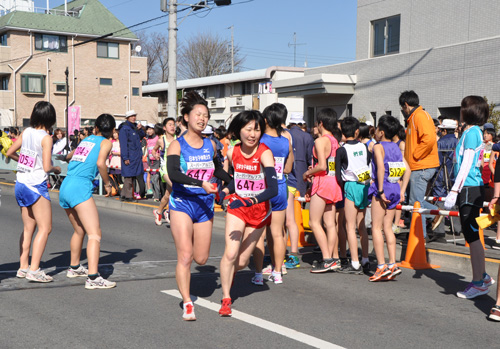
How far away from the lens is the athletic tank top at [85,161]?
689 centimetres

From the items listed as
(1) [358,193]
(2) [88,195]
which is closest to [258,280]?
(1) [358,193]

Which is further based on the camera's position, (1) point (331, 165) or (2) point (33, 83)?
(2) point (33, 83)

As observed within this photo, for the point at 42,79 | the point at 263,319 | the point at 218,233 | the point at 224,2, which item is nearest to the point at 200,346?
the point at 263,319

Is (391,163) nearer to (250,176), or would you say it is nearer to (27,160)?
(250,176)

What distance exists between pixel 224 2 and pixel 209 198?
1622cm

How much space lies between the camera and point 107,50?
5375 cm

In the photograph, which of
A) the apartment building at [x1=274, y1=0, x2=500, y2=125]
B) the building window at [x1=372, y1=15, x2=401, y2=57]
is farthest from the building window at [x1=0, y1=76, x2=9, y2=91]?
the building window at [x1=372, y1=15, x2=401, y2=57]

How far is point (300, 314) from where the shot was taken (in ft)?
19.0

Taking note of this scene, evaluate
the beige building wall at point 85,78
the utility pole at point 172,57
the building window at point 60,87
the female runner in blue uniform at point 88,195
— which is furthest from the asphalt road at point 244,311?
the building window at point 60,87

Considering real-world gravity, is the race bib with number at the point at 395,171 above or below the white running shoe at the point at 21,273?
above

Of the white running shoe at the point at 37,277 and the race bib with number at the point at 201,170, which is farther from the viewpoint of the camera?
the white running shoe at the point at 37,277

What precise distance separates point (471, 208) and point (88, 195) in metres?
4.15

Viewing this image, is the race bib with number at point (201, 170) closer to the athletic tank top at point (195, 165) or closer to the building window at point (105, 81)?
the athletic tank top at point (195, 165)

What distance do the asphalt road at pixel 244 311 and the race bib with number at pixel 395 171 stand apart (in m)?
1.25
